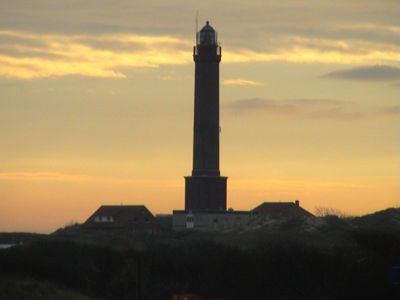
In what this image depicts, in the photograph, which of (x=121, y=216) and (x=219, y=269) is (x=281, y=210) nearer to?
(x=121, y=216)

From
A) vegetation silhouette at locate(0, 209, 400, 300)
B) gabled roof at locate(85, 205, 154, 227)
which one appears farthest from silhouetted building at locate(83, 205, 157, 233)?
vegetation silhouette at locate(0, 209, 400, 300)

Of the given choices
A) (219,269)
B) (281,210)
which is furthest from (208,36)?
(219,269)

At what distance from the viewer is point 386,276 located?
5869 cm

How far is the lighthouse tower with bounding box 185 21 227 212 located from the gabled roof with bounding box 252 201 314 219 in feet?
28.2

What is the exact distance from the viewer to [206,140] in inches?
4326

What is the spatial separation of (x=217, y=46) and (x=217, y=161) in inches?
390

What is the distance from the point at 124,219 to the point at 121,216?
730 mm

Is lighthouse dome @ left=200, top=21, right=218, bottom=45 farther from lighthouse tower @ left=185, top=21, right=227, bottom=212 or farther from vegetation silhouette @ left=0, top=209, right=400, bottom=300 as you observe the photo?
vegetation silhouette @ left=0, top=209, right=400, bottom=300

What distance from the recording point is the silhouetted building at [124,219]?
388 ft

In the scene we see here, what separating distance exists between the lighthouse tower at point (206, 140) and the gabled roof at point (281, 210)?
8.59 meters

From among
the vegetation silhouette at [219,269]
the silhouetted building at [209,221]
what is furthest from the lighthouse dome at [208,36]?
the vegetation silhouette at [219,269]

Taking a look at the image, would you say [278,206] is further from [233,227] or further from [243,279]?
[243,279]

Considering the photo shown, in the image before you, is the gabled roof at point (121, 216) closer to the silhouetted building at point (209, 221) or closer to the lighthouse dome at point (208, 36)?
the silhouetted building at point (209, 221)

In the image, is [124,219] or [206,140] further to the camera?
[124,219]
